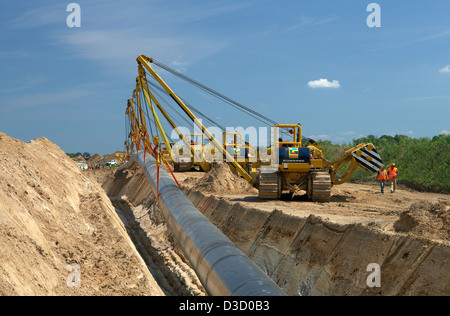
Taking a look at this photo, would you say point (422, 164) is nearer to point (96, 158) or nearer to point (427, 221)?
point (427, 221)

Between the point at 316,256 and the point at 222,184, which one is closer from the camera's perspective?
the point at 316,256

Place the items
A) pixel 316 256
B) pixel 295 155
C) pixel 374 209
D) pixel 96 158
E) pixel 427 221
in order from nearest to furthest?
1. pixel 427 221
2. pixel 316 256
3. pixel 374 209
4. pixel 295 155
5. pixel 96 158

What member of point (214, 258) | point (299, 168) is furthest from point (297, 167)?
point (214, 258)

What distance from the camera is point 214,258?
834cm

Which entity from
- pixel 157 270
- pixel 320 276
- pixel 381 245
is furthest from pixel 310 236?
pixel 157 270

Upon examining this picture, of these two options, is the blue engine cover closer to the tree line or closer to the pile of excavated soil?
the pile of excavated soil

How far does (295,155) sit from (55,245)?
A: 1023cm

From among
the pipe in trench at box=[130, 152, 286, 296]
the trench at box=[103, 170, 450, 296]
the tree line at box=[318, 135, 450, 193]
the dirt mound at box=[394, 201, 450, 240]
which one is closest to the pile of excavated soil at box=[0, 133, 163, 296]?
the pipe in trench at box=[130, 152, 286, 296]

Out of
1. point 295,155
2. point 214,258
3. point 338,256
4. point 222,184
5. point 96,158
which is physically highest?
point 295,155

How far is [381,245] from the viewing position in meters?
8.85

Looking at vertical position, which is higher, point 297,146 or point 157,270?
point 297,146

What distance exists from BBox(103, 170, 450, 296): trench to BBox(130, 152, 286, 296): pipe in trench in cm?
191

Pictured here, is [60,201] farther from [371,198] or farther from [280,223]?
[371,198]

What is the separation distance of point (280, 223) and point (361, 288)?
4.44 m
